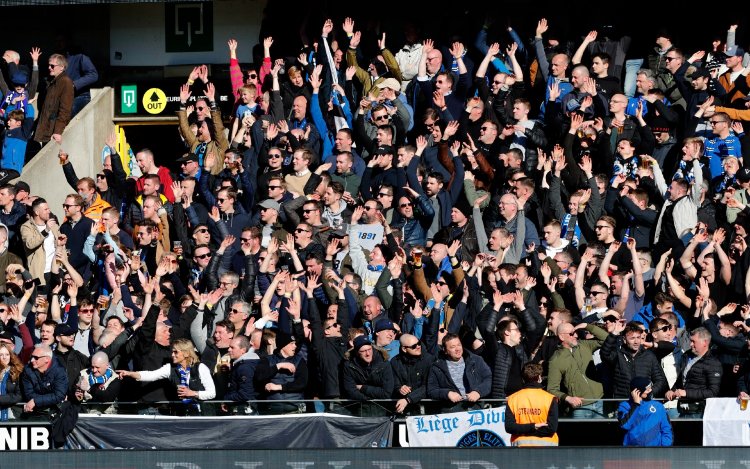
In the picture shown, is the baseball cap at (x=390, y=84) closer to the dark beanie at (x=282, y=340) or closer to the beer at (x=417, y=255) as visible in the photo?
the beer at (x=417, y=255)

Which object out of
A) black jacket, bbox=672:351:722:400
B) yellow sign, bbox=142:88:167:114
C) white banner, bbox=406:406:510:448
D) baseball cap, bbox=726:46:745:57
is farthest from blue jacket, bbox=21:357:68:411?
baseball cap, bbox=726:46:745:57

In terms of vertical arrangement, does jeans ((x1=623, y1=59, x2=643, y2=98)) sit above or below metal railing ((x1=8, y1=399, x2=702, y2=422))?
above

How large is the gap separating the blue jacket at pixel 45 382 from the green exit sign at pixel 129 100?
273 inches

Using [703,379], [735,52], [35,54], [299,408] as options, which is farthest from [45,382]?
[735,52]

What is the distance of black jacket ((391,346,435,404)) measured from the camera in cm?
1423

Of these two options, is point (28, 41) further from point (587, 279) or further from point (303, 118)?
point (587, 279)

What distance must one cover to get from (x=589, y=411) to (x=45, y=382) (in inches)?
183

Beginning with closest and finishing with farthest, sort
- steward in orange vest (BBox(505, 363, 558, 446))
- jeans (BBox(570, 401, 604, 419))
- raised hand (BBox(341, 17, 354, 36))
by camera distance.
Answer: steward in orange vest (BBox(505, 363, 558, 446)) < jeans (BBox(570, 401, 604, 419)) < raised hand (BBox(341, 17, 354, 36))

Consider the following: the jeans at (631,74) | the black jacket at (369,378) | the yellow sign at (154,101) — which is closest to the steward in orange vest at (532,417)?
the black jacket at (369,378)

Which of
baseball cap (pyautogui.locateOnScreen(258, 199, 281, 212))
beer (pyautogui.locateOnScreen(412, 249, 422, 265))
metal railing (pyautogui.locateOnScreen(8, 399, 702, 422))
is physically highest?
baseball cap (pyautogui.locateOnScreen(258, 199, 281, 212))

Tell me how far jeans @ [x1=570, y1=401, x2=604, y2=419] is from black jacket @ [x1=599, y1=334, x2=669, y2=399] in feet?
1.08

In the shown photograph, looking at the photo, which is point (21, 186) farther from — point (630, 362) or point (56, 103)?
point (630, 362)

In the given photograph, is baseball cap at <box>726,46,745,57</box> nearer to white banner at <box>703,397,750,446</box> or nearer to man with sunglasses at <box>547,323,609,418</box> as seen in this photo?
man with sunglasses at <box>547,323,609,418</box>

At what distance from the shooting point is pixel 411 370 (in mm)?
14289
